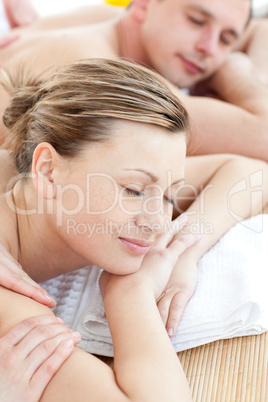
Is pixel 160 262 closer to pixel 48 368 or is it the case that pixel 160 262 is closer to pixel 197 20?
pixel 48 368

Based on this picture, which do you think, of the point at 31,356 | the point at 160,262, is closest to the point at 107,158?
the point at 160,262

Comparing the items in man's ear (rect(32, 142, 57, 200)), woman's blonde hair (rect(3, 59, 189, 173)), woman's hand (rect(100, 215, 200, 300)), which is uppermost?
woman's blonde hair (rect(3, 59, 189, 173))

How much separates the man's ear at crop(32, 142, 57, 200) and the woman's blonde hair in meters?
0.02

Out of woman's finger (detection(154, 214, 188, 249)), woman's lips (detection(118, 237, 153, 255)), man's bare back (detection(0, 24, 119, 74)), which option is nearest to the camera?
woman's lips (detection(118, 237, 153, 255))

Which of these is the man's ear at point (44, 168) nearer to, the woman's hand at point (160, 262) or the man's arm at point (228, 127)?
the woman's hand at point (160, 262)

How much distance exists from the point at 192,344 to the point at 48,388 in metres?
0.33

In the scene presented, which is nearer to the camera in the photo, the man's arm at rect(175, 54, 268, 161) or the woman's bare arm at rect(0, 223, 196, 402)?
the woman's bare arm at rect(0, 223, 196, 402)

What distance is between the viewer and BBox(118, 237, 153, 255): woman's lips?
100 centimetres

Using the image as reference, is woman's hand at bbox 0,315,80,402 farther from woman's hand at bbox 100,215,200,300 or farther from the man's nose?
the man's nose

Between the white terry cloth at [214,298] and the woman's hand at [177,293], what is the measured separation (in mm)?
17

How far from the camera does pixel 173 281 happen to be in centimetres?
111

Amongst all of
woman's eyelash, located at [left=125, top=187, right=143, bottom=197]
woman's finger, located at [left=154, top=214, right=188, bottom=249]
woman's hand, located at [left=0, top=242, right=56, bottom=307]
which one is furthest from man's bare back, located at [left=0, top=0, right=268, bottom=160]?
woman's hand, located at [left=0, top=242, right=56, bottom=307]

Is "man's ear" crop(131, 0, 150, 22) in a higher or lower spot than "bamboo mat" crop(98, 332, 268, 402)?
higher

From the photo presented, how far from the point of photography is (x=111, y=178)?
0.97 meters
